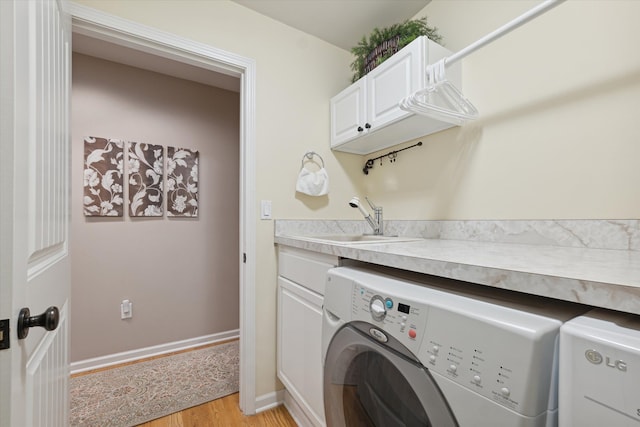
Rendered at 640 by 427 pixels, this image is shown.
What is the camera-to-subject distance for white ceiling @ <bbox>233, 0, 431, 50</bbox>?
1.59 meters

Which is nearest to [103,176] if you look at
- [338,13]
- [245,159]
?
[245,159]

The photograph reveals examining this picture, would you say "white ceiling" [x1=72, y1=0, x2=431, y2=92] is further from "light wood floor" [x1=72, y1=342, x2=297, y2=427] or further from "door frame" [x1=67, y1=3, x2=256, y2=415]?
"light wood floor" [x1=72, y1=342, x2=297, y2=427]

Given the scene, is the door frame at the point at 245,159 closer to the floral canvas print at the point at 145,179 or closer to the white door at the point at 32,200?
the white door at the point at 32,200

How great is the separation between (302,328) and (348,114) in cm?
131

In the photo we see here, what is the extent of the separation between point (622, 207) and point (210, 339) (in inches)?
110

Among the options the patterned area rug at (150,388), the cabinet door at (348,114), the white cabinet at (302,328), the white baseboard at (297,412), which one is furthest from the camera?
the cabinet door at (348,114)

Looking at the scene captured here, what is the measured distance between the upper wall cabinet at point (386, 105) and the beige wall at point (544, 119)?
19 cm

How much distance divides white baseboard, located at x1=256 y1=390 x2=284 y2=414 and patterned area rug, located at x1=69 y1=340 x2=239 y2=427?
26 centimetres

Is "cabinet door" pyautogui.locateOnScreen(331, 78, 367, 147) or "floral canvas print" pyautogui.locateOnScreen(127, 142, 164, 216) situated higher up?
"cabinet door" pyautogui.locateOnScreen(331, 78, 367, 147)

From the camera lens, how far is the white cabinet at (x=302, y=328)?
1.19m

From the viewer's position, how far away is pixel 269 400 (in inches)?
63.0

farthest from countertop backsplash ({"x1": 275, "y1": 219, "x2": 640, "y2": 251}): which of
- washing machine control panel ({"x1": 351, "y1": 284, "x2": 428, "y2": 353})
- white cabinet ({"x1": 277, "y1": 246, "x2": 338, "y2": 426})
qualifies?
washing machine control panel ({"x1": 351, "y1": 284, "x2": 428, "y2": 353})

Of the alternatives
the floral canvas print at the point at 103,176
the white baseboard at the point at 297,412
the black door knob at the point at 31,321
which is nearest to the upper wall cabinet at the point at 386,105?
the black door knob at the point at 31,321

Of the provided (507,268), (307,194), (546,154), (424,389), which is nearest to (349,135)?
(307,194)
